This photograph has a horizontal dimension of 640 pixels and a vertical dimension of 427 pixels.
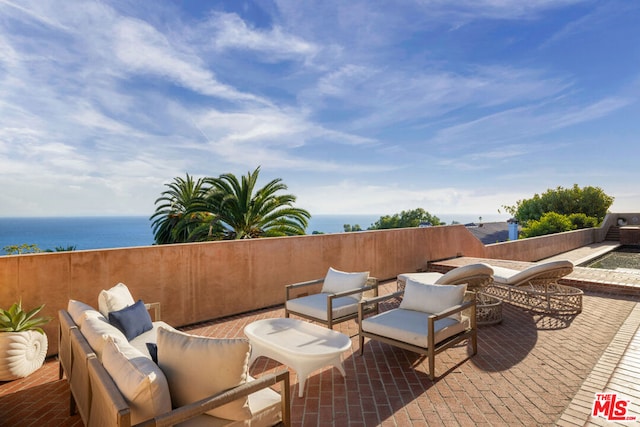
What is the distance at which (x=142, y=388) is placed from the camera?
1.73 meters

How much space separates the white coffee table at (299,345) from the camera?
3.23m

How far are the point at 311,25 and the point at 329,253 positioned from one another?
749 centimetres

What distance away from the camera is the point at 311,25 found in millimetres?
10438

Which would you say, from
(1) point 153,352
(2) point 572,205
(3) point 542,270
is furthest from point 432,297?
(2) point 572,205

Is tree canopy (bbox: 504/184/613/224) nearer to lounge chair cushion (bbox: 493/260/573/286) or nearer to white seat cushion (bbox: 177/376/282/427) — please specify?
lounge chair cushion (bbox: 493/260/573/286)

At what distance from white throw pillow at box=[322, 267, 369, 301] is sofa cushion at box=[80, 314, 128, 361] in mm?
3196

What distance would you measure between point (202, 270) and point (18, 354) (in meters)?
2.55

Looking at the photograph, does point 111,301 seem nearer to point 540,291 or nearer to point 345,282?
point 345,282

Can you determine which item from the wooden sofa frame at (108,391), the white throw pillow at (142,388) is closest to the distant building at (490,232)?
the wooden sofa frame at (108,391)

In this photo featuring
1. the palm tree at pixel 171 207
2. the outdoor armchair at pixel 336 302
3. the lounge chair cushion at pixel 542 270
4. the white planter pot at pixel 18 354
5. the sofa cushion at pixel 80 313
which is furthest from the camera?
the palm tree at pixel 171 207

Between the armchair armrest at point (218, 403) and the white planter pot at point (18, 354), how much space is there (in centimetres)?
318

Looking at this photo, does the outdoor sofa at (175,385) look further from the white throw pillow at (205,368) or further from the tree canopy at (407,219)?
the tree canopy at (407,219)

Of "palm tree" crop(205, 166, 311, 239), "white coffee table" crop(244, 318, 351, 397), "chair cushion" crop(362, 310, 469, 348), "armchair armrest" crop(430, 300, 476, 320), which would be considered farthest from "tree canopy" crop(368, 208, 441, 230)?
"white coffee table" crop(244, 318, 351, 397)

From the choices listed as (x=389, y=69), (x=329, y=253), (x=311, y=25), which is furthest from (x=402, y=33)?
(x=329, y=253)
